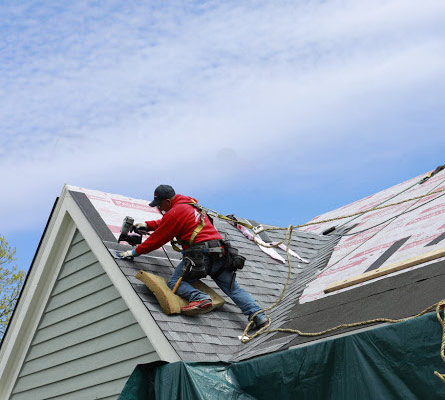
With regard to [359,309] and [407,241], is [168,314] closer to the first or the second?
[359,309]

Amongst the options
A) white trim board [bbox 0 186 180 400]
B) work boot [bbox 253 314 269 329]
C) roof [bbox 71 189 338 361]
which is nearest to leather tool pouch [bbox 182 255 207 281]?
roof [bbox 71 189 338 361]

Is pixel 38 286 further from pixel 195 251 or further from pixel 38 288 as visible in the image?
pixel 195 251

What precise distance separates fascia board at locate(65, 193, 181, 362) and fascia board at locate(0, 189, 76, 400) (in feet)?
0.95

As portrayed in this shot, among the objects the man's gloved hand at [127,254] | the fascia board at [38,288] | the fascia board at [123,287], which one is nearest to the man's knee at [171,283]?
the fascia board at [123,287]

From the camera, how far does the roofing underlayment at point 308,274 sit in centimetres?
543

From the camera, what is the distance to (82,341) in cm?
723

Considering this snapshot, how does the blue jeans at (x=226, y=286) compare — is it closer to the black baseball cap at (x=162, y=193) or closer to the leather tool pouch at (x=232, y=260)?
the leather tool pouch at (x=232, y=260)

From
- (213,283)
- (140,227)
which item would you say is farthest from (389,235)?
(140,227)

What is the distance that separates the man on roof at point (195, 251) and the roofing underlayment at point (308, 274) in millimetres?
200

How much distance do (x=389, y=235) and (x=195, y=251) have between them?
2291 millimetres

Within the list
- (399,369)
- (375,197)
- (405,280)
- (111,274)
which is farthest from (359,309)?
(375,197)

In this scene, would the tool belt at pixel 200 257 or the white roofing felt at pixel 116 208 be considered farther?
the white roofing felt at pixel 116 208

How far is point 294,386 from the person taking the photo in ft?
16.9

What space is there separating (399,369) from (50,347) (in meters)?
4.44
